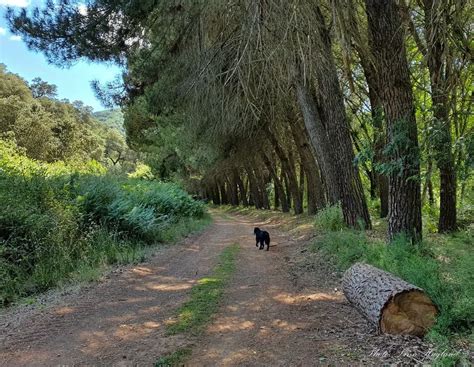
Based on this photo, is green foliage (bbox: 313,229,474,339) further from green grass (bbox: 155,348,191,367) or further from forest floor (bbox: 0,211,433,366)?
green grass (bbox: 155,348,191,367)

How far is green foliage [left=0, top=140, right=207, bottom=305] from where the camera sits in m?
7.10

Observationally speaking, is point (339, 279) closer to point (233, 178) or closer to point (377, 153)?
point (377, 153)

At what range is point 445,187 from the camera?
34.2 feet

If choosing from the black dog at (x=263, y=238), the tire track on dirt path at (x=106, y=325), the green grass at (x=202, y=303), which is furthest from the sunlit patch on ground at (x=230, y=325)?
the black dog at (x=263, y=238)

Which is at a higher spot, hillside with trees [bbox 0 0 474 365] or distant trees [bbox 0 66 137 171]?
distant trees [bbox 0 66 137 171]

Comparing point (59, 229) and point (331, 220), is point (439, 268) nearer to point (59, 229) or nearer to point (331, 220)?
point (331, 220)

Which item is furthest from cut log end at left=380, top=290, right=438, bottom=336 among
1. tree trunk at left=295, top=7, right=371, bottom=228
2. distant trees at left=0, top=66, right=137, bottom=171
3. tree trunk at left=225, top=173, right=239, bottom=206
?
tree trunk at left=225, top=173, right=239, bottom=206

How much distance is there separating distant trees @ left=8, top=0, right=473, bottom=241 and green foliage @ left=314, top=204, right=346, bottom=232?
0.36 m

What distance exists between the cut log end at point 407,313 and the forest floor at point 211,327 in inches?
5.4

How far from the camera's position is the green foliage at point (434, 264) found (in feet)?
13.1

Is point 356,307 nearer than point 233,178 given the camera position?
Yes

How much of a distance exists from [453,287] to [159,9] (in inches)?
334

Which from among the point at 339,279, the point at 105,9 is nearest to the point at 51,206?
the point at 105,9

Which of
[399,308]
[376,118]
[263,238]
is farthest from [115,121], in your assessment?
[399,308]
